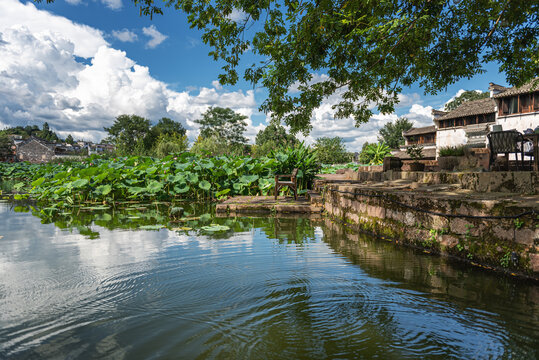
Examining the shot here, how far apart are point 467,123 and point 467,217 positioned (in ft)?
106

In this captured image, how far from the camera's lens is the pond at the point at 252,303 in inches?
68.3

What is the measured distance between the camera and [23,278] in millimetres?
2771

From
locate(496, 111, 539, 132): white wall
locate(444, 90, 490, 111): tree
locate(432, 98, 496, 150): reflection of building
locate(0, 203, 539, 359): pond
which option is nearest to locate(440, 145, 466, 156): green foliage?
locate(0, 203, 539, 359): pond

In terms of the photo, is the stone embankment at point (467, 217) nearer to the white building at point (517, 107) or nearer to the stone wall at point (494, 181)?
the stone wall at point (494, 181)

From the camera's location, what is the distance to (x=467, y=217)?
10.7 ft

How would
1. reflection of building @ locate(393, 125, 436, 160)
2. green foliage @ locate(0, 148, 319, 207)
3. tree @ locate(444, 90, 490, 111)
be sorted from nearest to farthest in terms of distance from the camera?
green foliage @ locate(0, 148, 319, 207)
reflection of building @ locate(393, 125, 436, 160)
tree @ locate(444, 90, 490, 111)

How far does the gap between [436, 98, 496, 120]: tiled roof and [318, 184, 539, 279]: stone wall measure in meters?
29.0

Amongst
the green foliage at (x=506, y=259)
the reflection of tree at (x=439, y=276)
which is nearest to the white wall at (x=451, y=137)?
the reflection of tree at (x=439, y=276)

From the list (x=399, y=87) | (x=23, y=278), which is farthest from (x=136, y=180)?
(x=399, y=87)

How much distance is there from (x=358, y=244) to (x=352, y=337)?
240cm

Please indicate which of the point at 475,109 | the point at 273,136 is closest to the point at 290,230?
the point at 475,109

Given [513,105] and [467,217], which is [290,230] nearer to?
[467,217]

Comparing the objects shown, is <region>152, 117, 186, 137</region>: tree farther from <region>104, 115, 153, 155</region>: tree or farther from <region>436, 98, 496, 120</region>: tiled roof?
<region>436, 98, 496, 120</region>: tiled roof

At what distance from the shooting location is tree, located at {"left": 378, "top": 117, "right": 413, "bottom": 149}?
54397 mm
